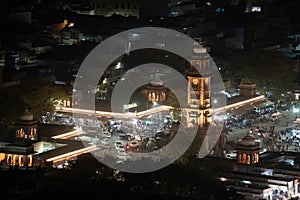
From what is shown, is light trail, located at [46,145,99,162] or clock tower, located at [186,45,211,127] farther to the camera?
clock tower, located at [186,45,211,127]

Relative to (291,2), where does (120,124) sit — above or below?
below

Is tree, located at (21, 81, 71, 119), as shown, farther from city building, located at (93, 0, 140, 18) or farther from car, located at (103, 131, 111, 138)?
city building, located at (93, 0, 140, 18)

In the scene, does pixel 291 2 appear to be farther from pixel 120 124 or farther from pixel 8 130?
pixel 8 130

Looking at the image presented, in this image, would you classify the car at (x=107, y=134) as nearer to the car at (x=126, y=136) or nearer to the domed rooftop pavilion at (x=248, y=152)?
the car at (x=126, y=136)

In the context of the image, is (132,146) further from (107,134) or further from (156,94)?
(156,94)

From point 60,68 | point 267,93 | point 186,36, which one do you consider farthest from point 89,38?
point 267,93

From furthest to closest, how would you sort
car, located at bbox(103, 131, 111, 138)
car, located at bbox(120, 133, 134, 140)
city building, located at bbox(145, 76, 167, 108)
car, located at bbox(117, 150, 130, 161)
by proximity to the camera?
1. city building, located at bbox(145, 76, 167, 108)
2. car, located at bbox(103, 131, 111, 138)
3. car, located at bbox(120, 133, 134, 140)
4. car, located at bbox(117, 150, 130, 161)

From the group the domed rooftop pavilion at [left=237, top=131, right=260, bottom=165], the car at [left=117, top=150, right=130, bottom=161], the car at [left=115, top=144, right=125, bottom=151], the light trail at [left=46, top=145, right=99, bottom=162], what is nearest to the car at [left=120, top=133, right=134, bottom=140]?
the car at [left=115, top=144, right=125, bottom=151]

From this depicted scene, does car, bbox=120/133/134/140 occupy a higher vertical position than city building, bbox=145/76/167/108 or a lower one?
lower

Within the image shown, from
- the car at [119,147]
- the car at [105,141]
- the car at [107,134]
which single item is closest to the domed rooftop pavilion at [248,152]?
the car at [119,147]

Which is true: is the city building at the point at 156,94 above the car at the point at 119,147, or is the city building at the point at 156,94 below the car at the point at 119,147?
above

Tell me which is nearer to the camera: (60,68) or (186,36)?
(60,68)
